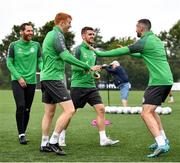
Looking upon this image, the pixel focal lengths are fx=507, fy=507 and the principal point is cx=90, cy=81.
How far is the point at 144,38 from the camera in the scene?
742 centimetres

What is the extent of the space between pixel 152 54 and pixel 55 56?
1.44 metres

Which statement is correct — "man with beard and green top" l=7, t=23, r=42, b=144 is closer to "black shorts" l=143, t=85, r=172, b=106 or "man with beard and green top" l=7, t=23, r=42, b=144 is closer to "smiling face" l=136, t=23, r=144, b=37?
"smiling face" l=136, t=23, r=144, b=37

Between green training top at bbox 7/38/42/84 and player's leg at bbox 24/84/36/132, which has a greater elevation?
green training top at bbox 7/38/42/84

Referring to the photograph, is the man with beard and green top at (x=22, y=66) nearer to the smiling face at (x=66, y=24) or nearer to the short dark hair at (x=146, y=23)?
the smiling face at (x=66, y=24)

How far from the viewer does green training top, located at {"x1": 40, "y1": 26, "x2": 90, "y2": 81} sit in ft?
24.2

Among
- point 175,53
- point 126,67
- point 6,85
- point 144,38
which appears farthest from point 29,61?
point 175,53

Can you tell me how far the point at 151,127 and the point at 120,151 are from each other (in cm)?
67

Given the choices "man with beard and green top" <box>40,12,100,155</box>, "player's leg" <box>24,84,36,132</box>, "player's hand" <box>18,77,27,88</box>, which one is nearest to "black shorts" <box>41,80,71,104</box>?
"man with beard and green top" <box>40,12,100,155</box>

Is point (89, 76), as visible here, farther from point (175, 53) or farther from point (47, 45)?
point (175, 53)

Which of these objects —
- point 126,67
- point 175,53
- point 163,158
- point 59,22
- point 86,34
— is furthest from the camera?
point 175,53

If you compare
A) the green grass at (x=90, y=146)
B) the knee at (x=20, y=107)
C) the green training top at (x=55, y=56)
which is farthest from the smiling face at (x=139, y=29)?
the knee at (x=20, y=107)

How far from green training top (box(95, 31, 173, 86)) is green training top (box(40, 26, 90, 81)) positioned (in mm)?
556

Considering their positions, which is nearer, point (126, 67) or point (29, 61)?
point (29, 61)

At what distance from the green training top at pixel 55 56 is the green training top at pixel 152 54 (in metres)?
0.56
